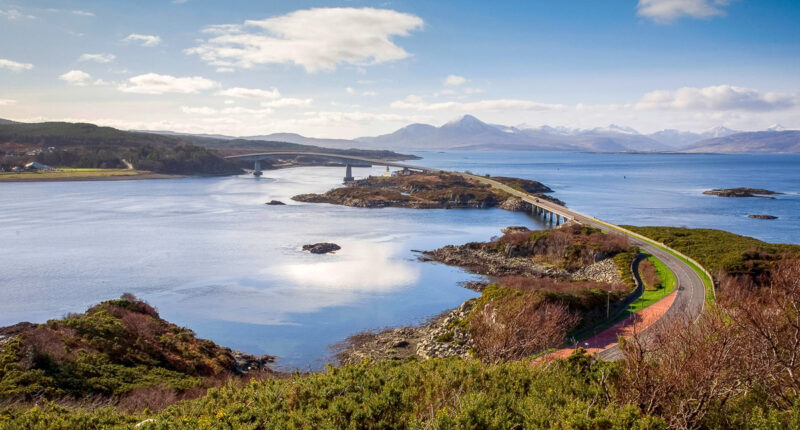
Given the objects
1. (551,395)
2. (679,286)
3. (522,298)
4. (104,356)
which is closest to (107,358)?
(104,356)

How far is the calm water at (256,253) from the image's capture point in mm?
29641

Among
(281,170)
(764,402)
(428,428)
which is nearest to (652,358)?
(764,402)

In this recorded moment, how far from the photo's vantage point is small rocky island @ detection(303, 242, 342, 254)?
45469 millimetres

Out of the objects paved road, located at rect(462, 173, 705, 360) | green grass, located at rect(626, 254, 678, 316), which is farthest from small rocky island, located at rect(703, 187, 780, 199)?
green grass, located at rect(626, 254, 678, 316)

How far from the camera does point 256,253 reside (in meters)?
45.0

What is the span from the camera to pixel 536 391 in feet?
38.0

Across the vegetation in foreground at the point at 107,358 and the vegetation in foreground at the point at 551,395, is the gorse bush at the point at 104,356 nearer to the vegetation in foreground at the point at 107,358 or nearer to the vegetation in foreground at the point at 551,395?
the vegetation in foreground at the point at 107,358

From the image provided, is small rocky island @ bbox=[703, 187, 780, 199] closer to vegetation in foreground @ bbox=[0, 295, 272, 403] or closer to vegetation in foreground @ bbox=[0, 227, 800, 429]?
vegetation in foreground @ bbox=[0, 227, 800, 429]

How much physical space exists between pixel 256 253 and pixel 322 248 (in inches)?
216

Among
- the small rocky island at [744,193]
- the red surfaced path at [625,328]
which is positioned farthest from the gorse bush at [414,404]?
the small rocky island at [744,193]

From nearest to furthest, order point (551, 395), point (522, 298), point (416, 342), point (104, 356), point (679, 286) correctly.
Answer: point (551, 395), point (104, 356), point (522, 298), point (416, 342), point (679, 286)

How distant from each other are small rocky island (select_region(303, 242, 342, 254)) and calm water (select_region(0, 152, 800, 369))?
93 centimetres

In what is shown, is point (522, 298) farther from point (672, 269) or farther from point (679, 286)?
point (672, 269)

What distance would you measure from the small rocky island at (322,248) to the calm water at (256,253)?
0.93m
